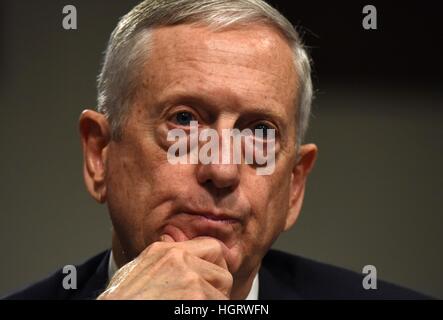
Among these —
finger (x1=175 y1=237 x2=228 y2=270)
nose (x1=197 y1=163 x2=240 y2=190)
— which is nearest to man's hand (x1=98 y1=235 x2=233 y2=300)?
finger (x1=175 y1=237 x2=228 y2=270)

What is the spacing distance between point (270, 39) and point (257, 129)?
0.22 meters

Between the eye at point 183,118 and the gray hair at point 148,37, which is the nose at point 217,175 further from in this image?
the gray hair at point 148,37

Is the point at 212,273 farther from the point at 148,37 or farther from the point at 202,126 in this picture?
the point at 148,37

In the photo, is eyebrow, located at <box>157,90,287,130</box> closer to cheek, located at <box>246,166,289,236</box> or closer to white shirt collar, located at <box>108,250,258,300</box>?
cheek, located at <box>246,166,289,236</box>

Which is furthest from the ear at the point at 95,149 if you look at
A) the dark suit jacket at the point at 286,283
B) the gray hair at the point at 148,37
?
the dark suit jacket at the point at 286,283

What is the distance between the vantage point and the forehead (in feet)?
4.96

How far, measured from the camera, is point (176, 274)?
4.26 ft

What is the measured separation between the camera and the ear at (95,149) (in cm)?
167

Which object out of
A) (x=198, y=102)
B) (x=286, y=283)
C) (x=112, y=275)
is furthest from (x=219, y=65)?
(x=286, y=283)

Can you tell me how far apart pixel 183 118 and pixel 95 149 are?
289 millimetres

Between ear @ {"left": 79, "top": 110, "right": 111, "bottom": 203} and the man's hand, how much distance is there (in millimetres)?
334
